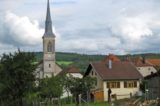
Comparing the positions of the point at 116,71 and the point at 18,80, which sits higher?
the point at 18,80

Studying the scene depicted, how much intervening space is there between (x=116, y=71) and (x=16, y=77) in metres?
46.5

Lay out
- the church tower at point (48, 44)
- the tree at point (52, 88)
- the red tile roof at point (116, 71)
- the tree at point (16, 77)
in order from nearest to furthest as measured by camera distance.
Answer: the tree at point (16, 77) → the tree at point (52, 88) → the red tile roof at point (116, 71) → the church tower at point (48, 44)

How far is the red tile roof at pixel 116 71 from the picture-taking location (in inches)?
3263

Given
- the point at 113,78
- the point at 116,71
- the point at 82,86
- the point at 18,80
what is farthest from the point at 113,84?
the point at 18,80

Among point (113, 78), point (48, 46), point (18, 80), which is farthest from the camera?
point (48, 46)

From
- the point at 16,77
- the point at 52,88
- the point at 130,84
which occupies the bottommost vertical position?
the point at 130,84

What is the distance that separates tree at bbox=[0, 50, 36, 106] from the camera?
1538 inches

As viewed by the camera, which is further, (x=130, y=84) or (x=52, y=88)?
(x=130, y=84)

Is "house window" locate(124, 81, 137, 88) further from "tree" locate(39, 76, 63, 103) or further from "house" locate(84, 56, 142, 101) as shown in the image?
"tree" locate(39, 76, 63, 103)

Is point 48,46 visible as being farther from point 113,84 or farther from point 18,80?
point 18,80

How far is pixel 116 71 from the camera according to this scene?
84.6 metres

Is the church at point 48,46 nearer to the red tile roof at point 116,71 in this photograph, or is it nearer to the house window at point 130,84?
the red tile roof at point 116,71

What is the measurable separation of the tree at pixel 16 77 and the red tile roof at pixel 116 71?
41.6 metres

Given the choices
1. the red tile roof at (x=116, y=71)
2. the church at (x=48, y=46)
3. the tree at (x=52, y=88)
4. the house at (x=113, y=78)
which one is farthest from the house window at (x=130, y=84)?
the church at (x=48, y=46)
